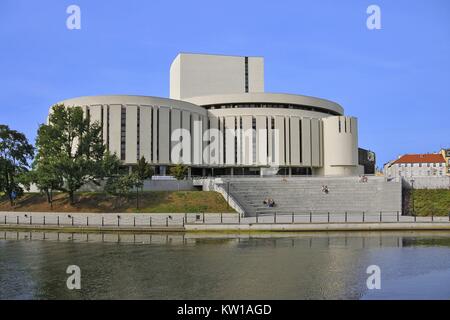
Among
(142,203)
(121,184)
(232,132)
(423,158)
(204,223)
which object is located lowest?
(204,223)

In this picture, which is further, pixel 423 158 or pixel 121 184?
pixel 423 158

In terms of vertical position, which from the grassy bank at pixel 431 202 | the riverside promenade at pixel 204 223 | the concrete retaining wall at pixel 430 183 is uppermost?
the concrete retaining wall at pixel 430 183

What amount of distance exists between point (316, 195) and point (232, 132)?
4123 cm

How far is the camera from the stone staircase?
5178 centimetres

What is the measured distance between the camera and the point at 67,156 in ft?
175

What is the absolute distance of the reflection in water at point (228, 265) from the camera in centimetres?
1889

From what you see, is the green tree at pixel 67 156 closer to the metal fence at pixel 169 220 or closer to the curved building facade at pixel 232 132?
the metal fence at pixel 169 220

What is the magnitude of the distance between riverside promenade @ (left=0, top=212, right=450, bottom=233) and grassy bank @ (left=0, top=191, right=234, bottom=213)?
420 cm

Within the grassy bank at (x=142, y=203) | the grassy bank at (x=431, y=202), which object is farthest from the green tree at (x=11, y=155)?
the grassy bank at (x=431, y=202)

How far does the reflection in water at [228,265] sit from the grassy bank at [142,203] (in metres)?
11.6

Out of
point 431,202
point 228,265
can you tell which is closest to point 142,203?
point 228,265

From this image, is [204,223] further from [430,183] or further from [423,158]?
[423,158]

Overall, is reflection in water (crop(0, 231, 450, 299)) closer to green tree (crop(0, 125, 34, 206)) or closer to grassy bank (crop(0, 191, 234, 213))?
grassy bank (crop(0, 191, 234, 213))

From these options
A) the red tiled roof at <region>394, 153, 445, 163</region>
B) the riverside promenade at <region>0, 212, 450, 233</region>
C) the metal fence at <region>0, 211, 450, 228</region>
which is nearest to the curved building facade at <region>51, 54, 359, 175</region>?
the metal fence at <region>0, 211, 450, 228</region>
